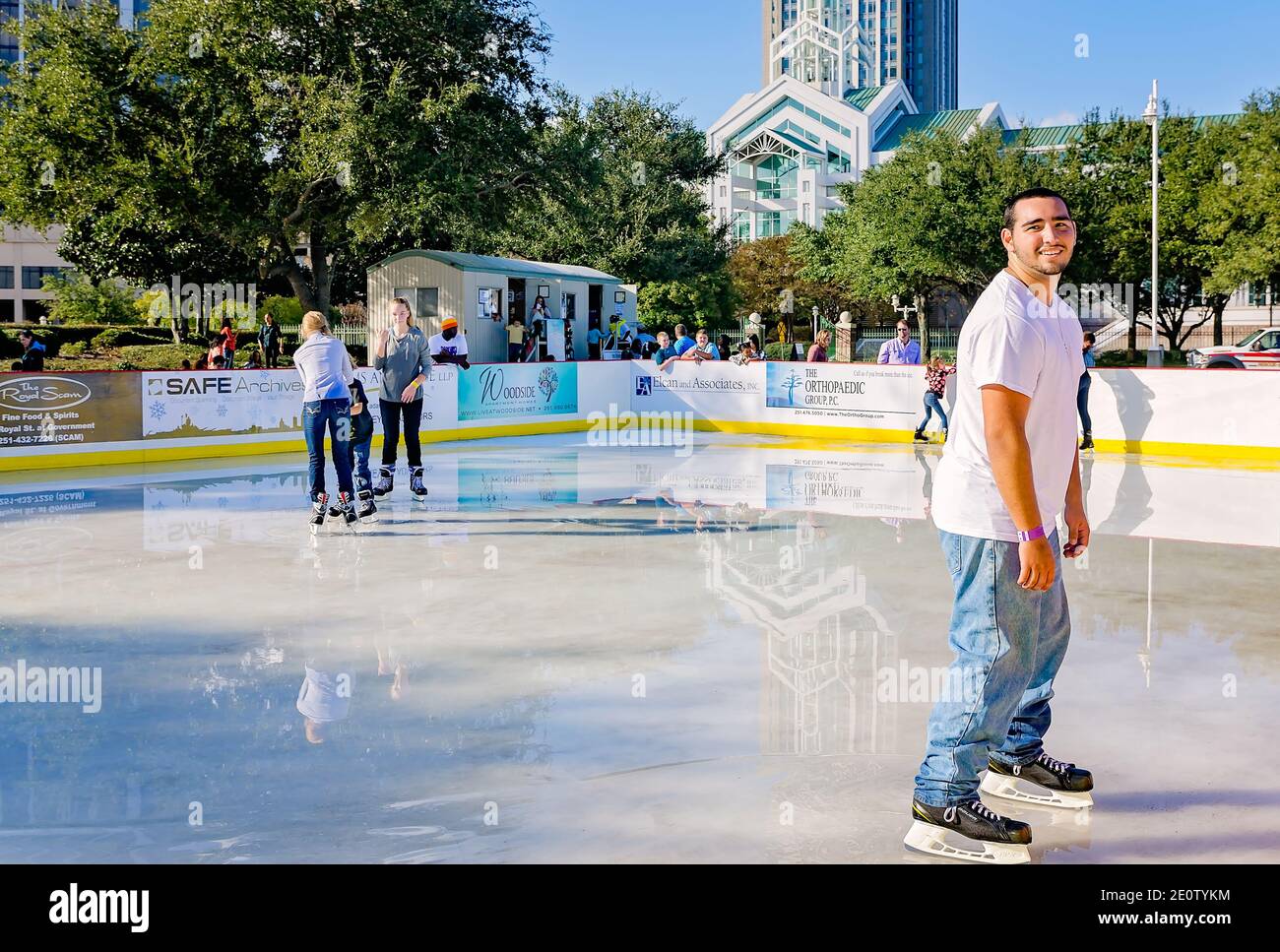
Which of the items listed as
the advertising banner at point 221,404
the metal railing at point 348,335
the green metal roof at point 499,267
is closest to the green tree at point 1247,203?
the green metal roof at point 499,267

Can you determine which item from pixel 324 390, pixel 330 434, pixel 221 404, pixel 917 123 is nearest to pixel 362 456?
pixel 330 434

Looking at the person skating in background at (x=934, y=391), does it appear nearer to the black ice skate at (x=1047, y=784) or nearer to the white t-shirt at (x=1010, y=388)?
the black ice skate at (x=1047, y=784)

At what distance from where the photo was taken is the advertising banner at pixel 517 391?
2245 centimetres

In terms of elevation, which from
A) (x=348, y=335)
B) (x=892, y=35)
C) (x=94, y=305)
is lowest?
(x=348, y=335)

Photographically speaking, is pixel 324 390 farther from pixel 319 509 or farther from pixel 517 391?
pixel 517 391

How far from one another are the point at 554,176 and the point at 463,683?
28120 millimetres

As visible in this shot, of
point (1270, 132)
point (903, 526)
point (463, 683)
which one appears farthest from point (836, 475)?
point (1270, 132)

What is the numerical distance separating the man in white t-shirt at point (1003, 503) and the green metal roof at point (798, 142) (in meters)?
94.9

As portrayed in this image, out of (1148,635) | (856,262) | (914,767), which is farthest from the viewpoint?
(856,262)

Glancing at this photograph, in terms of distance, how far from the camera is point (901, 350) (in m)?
21.5

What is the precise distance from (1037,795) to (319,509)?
27.7ft
